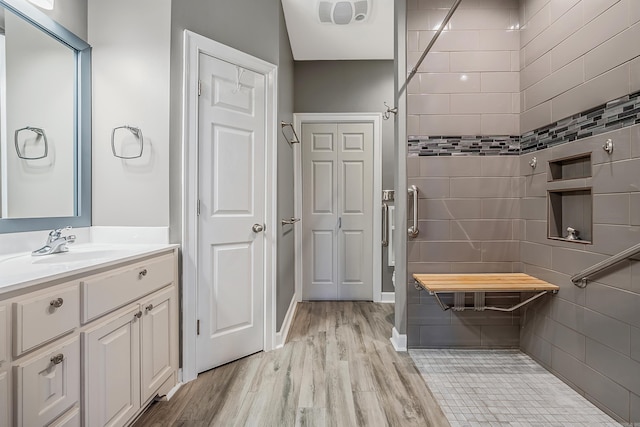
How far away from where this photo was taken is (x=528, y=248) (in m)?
2.05

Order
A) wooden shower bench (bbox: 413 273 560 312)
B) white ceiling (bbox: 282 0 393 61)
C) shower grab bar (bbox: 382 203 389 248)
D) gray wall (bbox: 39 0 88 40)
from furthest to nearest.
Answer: shower grab bar (bbox: 382 203 389 248) → white ceiling (bbox: 282 0 393 61) → wooden shower bench (bbox: 413 273 560 312) → gray wall (bbox: 39 0 88 40)

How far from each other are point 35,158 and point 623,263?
3003 mm

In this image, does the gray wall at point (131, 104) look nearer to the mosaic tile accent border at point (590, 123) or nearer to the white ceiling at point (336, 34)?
the white ceiling at point (336, 34)

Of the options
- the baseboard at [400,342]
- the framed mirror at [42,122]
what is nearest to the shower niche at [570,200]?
the baseboard at [400,342]

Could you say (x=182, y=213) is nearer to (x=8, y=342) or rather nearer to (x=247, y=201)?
(x=247, y=201)

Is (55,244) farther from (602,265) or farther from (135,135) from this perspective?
(602,265)

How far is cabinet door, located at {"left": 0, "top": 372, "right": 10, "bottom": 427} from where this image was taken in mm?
825

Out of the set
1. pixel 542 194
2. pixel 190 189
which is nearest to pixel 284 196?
pixel 190 189

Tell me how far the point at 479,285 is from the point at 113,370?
6.54ft

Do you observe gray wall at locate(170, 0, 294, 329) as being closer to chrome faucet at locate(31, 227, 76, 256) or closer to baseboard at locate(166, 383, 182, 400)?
chrome faucet at locate(31, 227, 76, 256)

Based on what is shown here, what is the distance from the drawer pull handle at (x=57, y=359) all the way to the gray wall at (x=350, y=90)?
2.86 metres

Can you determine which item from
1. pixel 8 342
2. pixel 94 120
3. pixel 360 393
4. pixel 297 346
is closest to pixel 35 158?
pixel 94 120

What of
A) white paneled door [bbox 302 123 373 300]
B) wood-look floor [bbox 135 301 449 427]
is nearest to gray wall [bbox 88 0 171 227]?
wood-look floor [bbox 135 301 449 427]

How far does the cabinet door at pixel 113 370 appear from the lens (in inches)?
44.0
